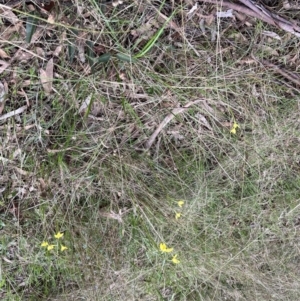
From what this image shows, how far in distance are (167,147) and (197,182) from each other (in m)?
0.20

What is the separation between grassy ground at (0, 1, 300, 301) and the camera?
66.6 inches

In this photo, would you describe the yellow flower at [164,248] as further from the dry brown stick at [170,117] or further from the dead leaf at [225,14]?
the dead leaf at [225,14]

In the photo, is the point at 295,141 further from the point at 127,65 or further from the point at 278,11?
the point at 127,65

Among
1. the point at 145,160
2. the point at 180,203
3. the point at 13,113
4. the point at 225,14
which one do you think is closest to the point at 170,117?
the point at 145,160

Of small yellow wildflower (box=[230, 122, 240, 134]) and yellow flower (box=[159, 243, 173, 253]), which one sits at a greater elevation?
small yellow wildflower (box=[230, 122, 240, 134])

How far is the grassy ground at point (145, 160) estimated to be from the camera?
1.69 m

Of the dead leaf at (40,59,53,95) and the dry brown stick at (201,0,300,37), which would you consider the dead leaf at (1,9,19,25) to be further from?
the dry brown stick at (201,0,300,37)

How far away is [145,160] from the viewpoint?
1.80 meters

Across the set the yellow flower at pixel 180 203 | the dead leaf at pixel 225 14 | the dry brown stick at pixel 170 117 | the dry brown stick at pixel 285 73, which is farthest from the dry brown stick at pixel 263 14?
the yellow flower at pixel 180 203

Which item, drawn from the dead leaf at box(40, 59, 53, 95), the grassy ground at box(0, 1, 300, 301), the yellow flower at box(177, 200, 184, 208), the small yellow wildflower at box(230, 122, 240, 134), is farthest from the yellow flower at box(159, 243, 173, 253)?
the dead leaf at box(40, 59, 53, 95)

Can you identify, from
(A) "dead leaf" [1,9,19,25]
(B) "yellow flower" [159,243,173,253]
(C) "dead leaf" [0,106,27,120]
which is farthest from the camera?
(B) "yellow flower" [159,243,173,253]

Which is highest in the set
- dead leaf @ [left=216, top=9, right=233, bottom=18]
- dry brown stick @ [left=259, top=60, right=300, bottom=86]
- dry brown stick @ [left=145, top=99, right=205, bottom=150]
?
dead leaf @ [left=216, top=9, right=233, bottom=18]

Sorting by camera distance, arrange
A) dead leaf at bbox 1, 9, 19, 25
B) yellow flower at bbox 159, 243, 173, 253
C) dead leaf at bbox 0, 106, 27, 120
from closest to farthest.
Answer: dead leaf at bbox 1, 9, 19, 25 < dead leaf at bbox 0, 106, 27, 120 < yellow flower at bbox 159, 243, 173, 253

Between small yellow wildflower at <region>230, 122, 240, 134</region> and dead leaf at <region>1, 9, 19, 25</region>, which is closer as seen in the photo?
dead leaf at <region>1, 9, 19, 25</region>
